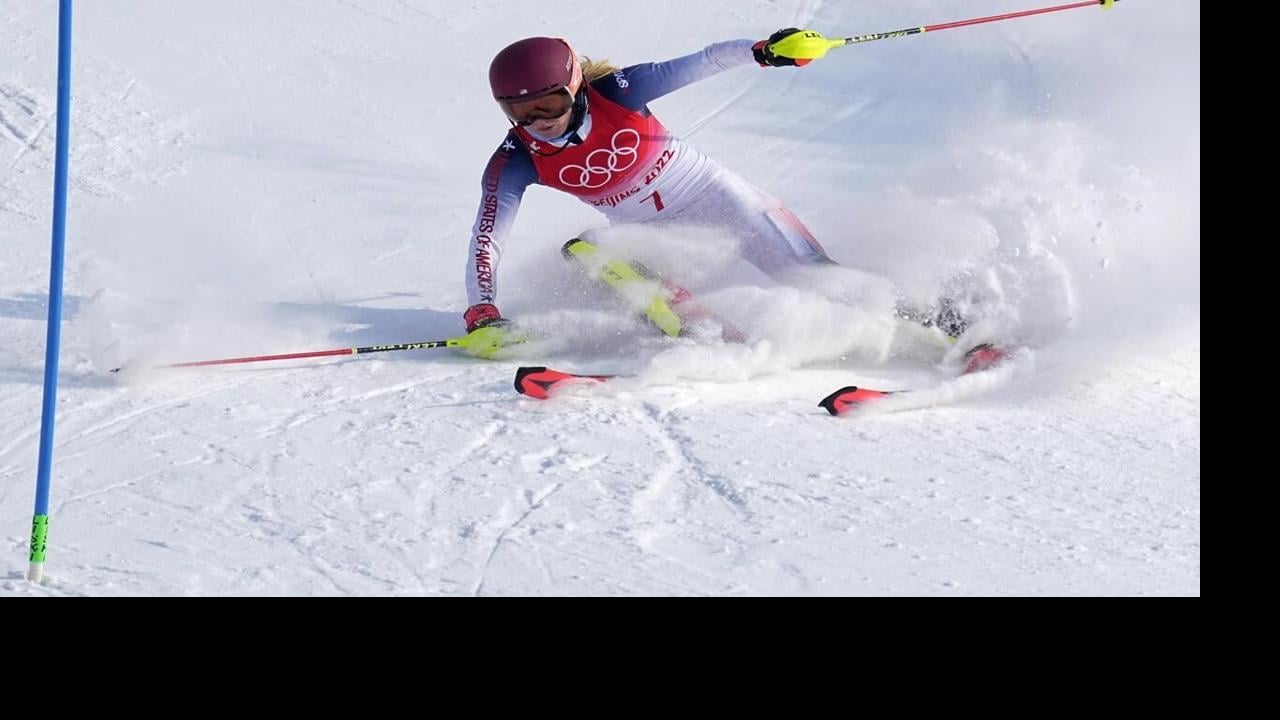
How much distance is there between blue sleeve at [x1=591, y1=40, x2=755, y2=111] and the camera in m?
5.23

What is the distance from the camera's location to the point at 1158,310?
5.46 metres

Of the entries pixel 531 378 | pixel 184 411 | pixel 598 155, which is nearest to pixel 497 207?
pixel 598 155

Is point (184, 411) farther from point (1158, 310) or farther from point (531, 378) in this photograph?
point (1158, 310)

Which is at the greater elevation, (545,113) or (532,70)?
(532,70)

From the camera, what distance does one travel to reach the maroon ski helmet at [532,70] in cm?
500

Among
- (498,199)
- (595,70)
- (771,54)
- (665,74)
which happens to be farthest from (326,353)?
(771,54)

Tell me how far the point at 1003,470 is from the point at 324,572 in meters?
2.04

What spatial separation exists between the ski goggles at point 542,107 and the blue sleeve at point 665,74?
267mm

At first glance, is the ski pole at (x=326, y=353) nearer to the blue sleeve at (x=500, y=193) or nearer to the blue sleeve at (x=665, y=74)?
the blue sleeve at (x=500, y=193)

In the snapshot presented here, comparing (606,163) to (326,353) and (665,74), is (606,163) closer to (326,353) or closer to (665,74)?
(665,74)

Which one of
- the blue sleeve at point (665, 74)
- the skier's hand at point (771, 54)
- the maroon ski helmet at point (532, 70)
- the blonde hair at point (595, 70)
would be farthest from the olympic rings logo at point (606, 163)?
the skier's hand at point (771, 54)

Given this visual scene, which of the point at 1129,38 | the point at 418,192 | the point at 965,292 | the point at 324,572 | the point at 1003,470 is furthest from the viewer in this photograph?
the point at 1129,38

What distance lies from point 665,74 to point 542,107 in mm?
549

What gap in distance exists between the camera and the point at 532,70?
500 cm
